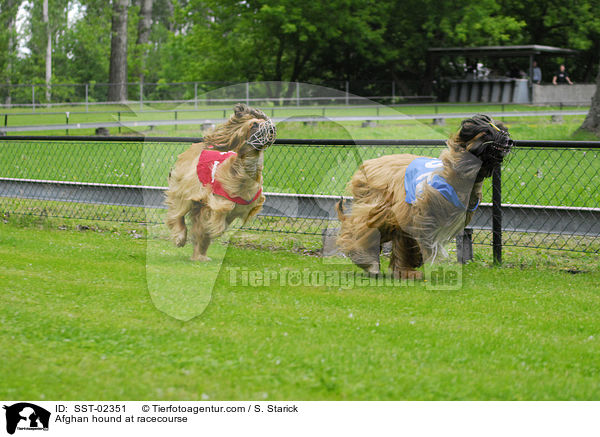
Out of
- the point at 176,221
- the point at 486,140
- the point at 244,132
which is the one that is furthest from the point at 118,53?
the point at 486,140

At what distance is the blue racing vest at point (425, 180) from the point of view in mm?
5844

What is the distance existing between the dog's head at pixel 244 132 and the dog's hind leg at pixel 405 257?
1443 mm

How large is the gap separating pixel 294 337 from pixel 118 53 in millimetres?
24652

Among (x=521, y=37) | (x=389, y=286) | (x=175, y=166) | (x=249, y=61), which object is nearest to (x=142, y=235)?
(x=175, y=166)

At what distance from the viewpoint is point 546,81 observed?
38.1m

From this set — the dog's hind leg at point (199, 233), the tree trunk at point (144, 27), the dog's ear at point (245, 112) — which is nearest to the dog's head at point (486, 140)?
the dog's ear at point (245, 112)

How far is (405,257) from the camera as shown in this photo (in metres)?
6.53

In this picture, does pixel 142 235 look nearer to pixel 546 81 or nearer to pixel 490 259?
pixel 490 259

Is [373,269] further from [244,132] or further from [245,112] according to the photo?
[245,112]

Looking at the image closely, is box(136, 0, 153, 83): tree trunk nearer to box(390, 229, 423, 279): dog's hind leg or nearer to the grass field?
the grass field

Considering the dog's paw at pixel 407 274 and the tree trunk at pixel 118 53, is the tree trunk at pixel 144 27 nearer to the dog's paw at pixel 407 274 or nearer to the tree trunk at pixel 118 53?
the tree trunk at pixel 118 53
